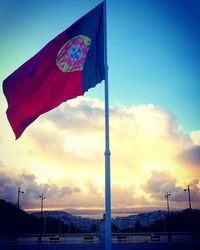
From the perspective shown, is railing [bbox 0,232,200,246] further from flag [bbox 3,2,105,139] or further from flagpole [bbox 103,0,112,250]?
flagpole [bbox 103,0,112,250]

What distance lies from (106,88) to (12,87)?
3.33m

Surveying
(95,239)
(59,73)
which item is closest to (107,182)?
(59,73)

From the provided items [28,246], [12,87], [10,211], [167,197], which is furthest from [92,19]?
[10,211]

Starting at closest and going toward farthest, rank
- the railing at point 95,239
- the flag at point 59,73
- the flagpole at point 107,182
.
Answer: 1. the flagpole at point 107,182
2. the flag at point 59,73
3. the railing at point 95,239

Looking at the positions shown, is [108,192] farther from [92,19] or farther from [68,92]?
[92,19]

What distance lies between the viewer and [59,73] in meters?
9.95

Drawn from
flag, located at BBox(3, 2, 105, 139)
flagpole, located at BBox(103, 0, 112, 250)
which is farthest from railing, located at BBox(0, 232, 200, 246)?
flagpole, located at BBox(103, 0, 112, 250)

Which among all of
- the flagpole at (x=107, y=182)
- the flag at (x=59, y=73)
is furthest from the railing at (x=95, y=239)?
the flagpole at (x=107, y=182)

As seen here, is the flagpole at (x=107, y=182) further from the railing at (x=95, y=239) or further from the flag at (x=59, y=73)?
the railing at (x=95, y=239)

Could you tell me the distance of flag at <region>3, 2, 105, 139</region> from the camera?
9.73 m

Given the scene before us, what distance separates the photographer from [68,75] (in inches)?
386

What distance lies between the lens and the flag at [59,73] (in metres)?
9.73

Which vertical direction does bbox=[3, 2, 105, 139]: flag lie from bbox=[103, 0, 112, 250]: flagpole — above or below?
above

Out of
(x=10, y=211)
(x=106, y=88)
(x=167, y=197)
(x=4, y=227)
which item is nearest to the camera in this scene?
(x=106, y=88)
